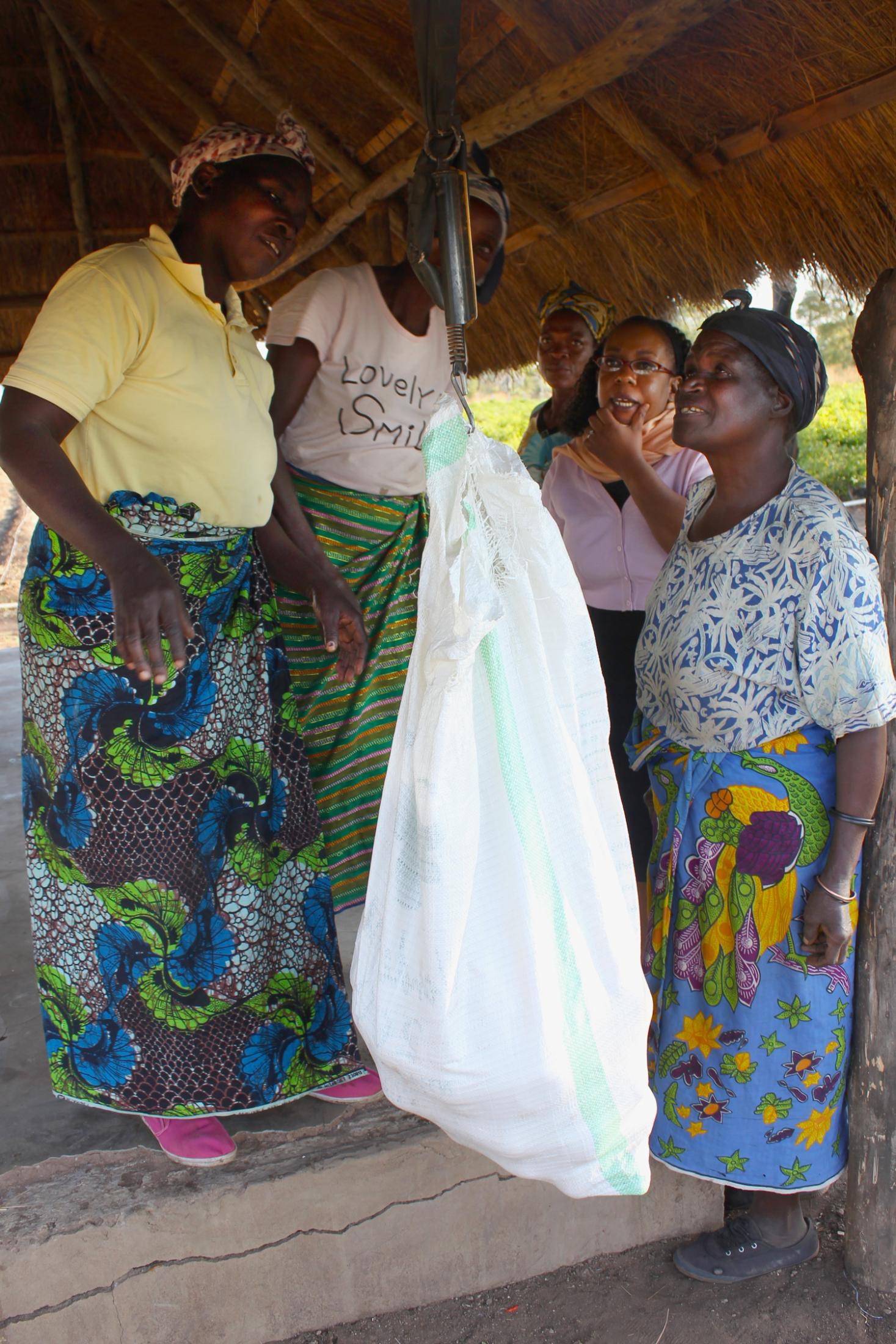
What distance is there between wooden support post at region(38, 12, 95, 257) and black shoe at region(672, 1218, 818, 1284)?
4.28 m

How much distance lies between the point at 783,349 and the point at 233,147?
3.44ft

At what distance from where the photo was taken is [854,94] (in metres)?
1.95

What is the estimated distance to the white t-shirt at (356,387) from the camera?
213 cm

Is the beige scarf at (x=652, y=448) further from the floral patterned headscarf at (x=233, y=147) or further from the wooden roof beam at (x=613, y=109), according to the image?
the floral patterned headscarf at (x=233, y=147)

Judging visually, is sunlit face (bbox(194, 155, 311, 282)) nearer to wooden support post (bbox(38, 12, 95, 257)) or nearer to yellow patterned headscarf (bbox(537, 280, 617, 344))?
yellow patterned headscarf (bbox(537, 280, 617, 344))

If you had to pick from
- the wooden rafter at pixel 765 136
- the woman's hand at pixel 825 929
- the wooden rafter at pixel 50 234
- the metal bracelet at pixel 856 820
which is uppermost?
the wooden rafter at pixel 50 234

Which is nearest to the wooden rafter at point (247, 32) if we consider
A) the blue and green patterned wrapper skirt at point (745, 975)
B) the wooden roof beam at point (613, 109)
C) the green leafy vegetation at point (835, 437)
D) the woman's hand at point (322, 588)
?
the wooden roof beam at point (613, 109)

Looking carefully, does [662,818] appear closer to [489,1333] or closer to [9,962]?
[489,1333]

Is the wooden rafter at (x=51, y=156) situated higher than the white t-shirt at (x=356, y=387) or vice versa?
the wooden rafter at (x=51, y=156)

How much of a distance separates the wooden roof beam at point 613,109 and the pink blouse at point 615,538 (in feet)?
2.17

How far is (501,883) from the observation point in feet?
4.40

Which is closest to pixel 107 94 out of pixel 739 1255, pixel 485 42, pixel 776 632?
pixel 485 42

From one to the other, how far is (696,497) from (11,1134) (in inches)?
73.3

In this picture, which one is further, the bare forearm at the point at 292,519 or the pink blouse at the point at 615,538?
the pink blouse at the point at 615,538
